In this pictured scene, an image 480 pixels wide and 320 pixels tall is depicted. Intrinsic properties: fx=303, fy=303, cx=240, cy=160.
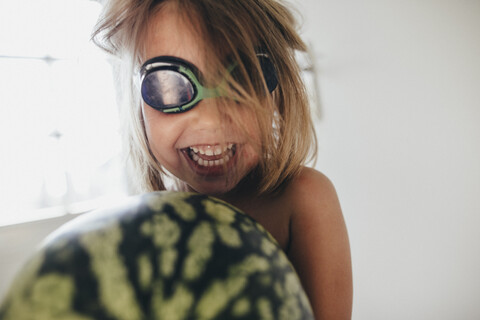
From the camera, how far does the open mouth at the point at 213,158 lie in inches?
20.3

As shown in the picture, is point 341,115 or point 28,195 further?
point 28,195

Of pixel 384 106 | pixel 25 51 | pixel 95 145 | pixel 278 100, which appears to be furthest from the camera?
pixel 95 145

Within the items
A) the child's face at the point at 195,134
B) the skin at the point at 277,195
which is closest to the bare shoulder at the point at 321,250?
the skin at the point at 277,195

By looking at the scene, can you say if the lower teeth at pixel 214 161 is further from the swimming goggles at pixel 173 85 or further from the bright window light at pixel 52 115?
the bright window light at pixel 52 115

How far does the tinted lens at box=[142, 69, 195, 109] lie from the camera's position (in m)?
0.43

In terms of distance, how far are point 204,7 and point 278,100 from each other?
7.9 inches

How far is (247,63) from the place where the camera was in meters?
0.45

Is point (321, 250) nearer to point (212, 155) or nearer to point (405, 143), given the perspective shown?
point (212, 155)

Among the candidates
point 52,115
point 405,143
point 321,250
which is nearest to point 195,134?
point 321,250

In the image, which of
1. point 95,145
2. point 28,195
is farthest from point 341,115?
point 28,195

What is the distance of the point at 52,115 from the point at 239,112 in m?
1.97

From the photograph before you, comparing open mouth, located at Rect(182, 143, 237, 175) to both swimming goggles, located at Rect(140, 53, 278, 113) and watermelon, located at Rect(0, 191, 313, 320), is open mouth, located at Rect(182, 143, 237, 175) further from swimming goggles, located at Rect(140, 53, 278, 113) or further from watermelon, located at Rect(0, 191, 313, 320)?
watermelon, located at Rect(0, 191, 313, 320)

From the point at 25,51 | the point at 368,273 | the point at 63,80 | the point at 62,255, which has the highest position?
the point at 25,51

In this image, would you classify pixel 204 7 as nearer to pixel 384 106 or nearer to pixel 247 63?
pixel 247 63
